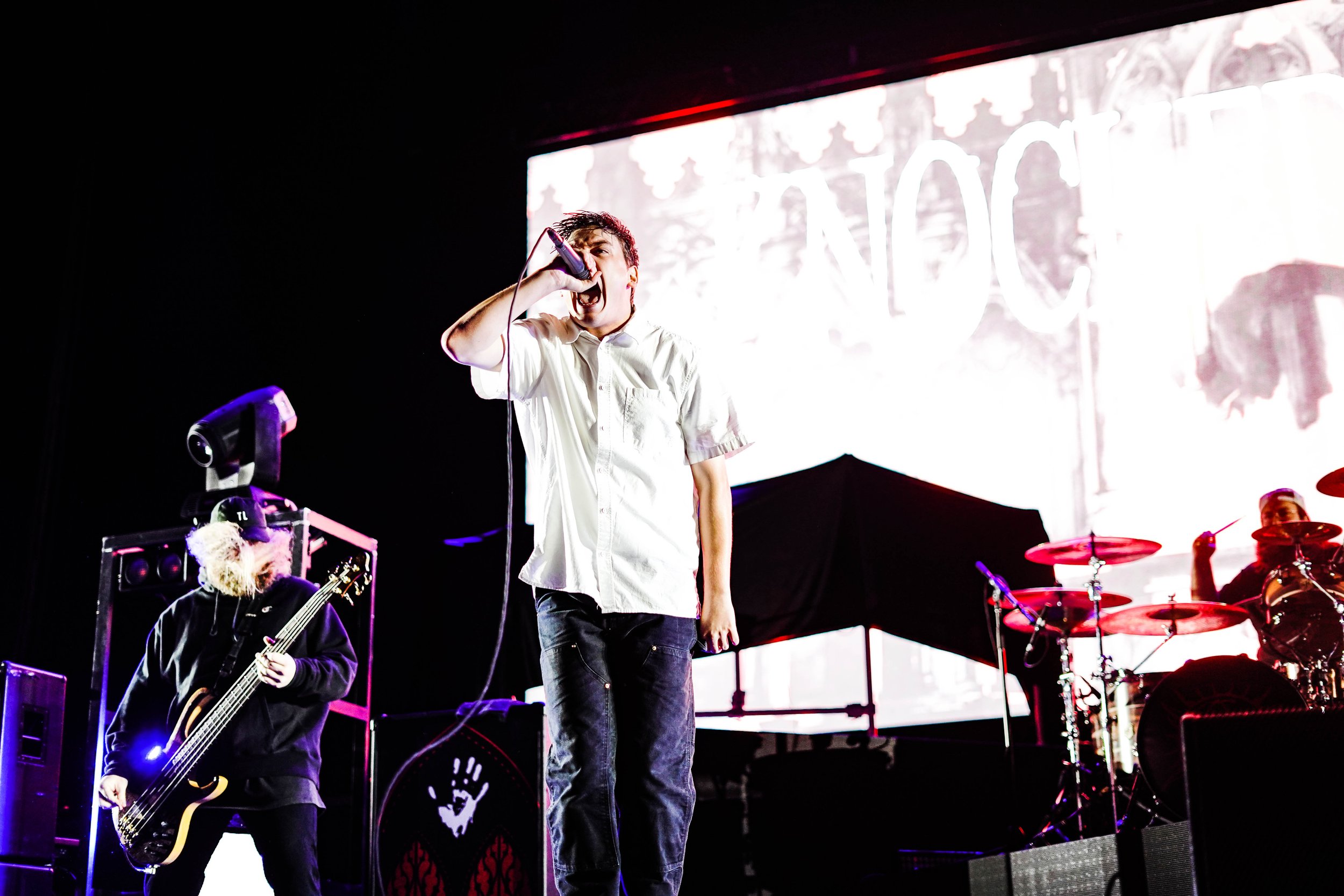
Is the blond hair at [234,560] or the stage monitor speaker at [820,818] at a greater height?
the blond hair at [234,560]

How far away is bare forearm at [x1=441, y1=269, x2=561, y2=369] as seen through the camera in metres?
2.38

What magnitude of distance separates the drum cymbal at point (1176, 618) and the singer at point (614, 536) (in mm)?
2422

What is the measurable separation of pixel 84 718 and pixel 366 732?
8.29 ft

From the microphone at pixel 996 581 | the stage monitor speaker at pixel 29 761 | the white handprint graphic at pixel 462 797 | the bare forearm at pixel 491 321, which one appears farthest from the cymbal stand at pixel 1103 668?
the stage monitor speaker at pixel 29 761

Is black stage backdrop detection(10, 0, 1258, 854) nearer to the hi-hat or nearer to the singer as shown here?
the hi-hat

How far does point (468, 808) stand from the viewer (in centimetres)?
348

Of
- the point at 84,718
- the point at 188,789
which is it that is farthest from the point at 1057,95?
the point at 84,718

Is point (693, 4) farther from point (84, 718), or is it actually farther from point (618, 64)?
point (84, 718)

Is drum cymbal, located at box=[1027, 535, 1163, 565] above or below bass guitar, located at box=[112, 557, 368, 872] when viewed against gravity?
above

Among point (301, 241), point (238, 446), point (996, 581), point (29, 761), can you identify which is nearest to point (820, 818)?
point (996, 581)

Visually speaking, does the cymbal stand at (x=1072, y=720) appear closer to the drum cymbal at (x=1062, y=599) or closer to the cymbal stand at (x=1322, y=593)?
the drum cymbal at (x=1062, y=599)

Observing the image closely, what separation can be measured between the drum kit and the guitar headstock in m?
2.21

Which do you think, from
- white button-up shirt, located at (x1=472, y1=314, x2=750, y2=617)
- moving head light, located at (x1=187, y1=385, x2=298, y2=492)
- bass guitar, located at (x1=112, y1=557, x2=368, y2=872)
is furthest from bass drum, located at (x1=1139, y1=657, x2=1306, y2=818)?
moving head light, located at (x1=187, y1=385, x2=298, y2=492)

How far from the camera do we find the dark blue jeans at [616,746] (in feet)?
6.99
